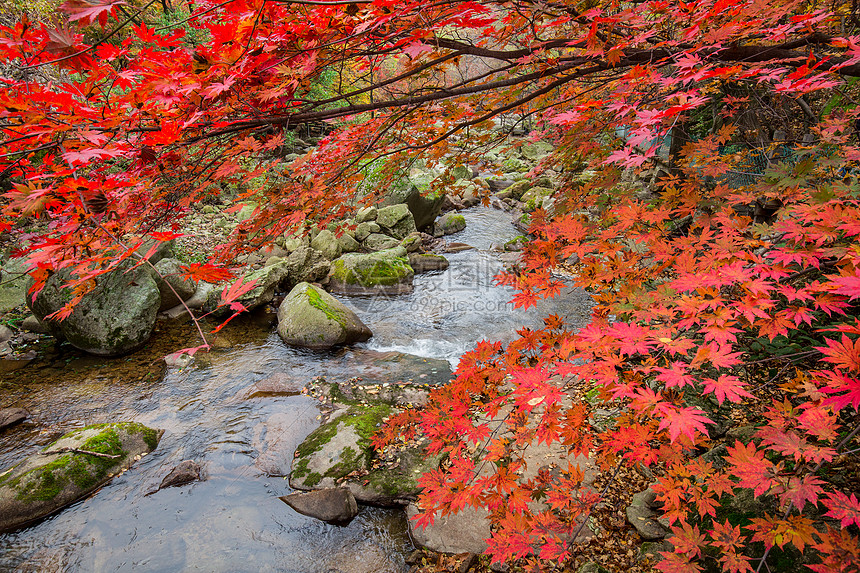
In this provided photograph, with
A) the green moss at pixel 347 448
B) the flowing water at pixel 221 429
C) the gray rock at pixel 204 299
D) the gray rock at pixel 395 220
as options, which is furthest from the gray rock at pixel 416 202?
the green moss at pixel 347 448

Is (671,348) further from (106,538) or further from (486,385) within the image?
(106,538)

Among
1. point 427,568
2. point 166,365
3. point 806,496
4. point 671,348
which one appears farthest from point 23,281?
point 806,496

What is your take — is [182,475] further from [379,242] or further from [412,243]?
[412,243]

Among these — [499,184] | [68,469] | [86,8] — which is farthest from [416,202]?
[86,8]

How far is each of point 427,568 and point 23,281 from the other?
772 centimetres

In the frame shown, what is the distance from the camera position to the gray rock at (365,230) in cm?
951

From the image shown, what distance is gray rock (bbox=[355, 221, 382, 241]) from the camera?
9.51m

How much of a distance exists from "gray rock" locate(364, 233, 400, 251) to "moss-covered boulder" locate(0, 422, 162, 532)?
592 centimetres

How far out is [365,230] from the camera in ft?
31.4

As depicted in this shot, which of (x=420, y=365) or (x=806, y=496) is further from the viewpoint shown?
(x=420, y=365)

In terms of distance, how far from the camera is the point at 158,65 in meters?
1.65

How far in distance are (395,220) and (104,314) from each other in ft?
20.2

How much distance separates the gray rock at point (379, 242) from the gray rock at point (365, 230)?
0.13m

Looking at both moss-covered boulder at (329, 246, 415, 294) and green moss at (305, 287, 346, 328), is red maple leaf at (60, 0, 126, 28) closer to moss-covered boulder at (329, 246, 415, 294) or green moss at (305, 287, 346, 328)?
green moss at (305, 287, 346, 328)
